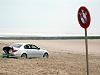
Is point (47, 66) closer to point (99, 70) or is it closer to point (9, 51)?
point (99, 70)

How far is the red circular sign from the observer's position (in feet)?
44.2

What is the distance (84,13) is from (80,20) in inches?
12.9

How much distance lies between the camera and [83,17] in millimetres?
13570

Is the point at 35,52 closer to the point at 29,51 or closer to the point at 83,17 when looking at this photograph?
the point at 29,51

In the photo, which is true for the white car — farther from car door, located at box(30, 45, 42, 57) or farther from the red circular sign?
the red circular sign

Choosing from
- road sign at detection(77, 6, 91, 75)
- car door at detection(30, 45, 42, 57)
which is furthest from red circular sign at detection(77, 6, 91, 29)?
car door at detection(30, 45, 42, 57)

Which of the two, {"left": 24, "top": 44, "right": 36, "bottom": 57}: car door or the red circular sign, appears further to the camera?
{"left": 24, "top": 44, "right": 36, "bottom": 57}: car door

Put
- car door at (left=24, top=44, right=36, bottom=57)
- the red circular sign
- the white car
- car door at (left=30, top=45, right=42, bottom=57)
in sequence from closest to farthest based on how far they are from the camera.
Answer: the red circular sign, the white car, car door at (left=24, top=44, right=36, bottom=57), car door at (left=30, top=45, right=42, bottom=57)

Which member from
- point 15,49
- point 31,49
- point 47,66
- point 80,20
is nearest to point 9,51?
point 15,49

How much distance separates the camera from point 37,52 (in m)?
29.3

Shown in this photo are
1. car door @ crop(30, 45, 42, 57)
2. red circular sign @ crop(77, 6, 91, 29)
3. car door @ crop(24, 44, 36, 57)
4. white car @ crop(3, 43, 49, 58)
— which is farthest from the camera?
car door @ crop(30, 45, 42, 57)

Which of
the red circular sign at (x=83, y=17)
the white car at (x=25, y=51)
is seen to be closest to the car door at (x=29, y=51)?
the white car at (x=25, y=51)

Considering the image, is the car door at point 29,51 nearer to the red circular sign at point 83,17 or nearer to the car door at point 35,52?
the car door at point 35,52

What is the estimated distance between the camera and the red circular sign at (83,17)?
1348 cm
